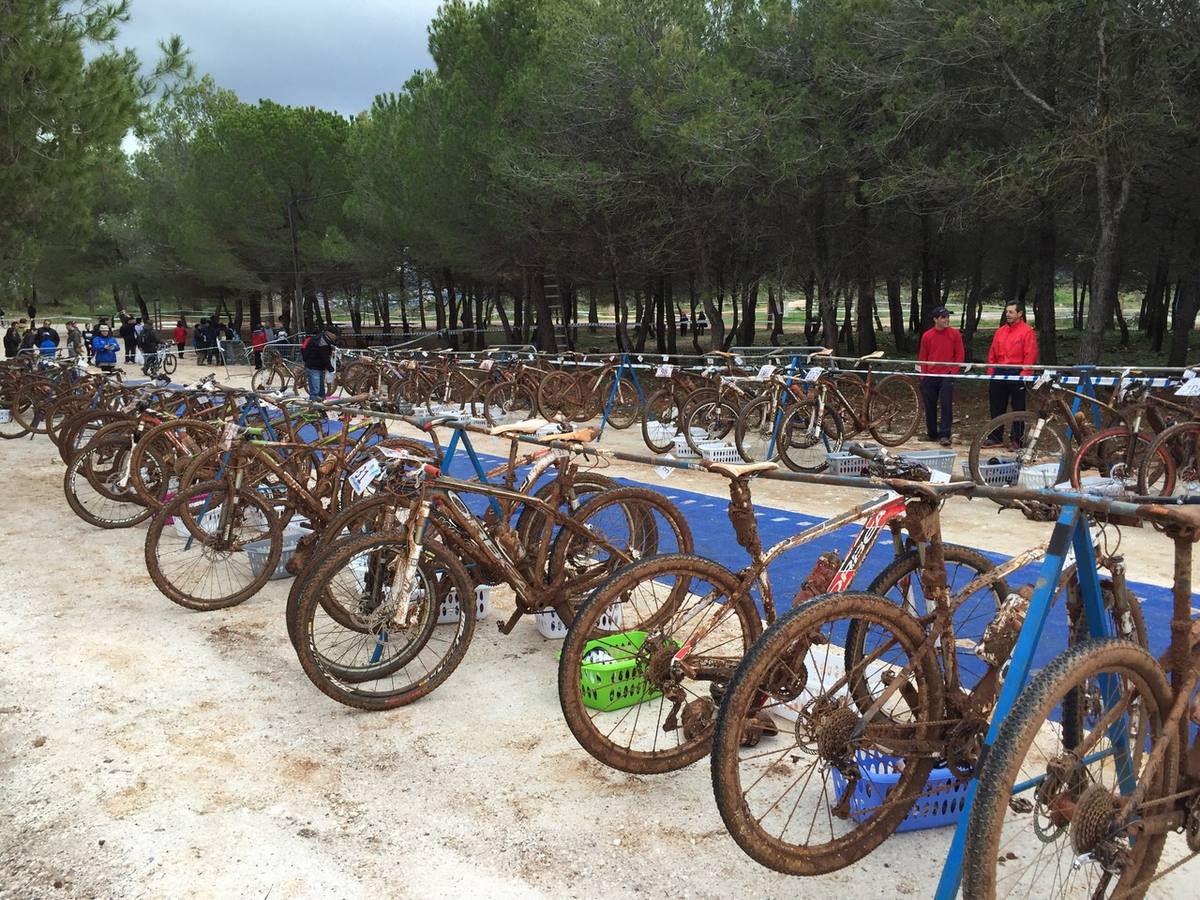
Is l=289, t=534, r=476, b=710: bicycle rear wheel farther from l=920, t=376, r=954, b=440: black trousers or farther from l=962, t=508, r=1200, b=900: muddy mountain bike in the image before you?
l=920, t=376, r=954, b=440: black trousers

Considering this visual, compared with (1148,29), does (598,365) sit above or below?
below

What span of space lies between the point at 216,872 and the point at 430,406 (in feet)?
35.5

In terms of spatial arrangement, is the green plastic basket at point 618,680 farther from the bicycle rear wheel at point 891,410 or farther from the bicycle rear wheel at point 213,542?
the bicycle rear wheel at point 891,410

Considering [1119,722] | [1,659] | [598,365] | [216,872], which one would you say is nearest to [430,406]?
[598,365]

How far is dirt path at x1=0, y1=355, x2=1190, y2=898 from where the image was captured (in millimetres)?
2555

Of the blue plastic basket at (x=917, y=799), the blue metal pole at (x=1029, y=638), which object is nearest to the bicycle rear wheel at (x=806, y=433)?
the blue plastic basket at (x=917, y=799)

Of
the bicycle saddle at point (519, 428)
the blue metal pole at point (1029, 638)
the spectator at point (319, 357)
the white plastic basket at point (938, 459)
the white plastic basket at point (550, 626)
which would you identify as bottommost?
the white plastic basket at point (550, 626)

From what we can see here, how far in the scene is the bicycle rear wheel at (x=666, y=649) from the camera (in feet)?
9.29

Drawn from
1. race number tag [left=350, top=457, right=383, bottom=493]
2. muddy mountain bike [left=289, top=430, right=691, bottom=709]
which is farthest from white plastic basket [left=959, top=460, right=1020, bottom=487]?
race number tag [left=350, top=457, right=383, bottom=493]

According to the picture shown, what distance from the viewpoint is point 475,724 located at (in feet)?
11.5

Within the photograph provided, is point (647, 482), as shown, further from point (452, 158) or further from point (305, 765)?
point (452, 158)

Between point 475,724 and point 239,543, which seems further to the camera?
point 239,543

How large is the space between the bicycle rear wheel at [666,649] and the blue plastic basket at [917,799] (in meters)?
0.48

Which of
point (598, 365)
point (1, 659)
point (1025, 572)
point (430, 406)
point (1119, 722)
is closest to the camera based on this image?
point (1119, 722)
